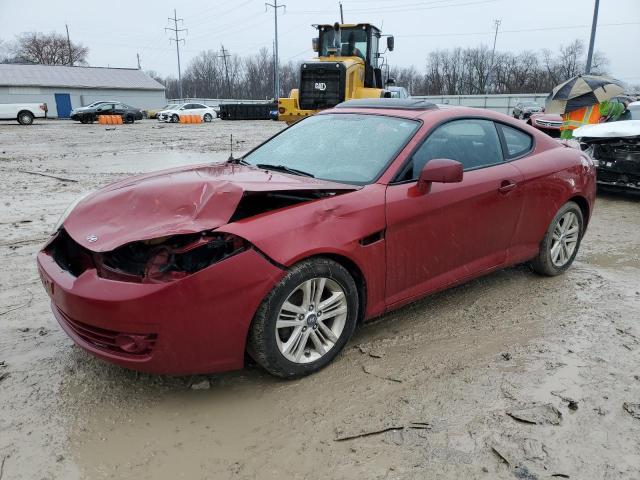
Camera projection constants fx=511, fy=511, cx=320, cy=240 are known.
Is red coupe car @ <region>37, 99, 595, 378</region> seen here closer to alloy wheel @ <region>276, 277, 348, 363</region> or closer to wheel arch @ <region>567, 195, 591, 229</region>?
alloy wheel @ <region>276, 277, 348, 363</region>

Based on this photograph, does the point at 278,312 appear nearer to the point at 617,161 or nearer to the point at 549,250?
the point at 549,250

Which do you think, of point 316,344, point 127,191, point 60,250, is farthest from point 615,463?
point 60,250

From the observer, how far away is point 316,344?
9.68 feet

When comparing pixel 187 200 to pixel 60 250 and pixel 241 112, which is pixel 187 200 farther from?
pixel 241 112

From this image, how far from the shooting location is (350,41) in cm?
1516

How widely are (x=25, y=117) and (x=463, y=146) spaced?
104 ft

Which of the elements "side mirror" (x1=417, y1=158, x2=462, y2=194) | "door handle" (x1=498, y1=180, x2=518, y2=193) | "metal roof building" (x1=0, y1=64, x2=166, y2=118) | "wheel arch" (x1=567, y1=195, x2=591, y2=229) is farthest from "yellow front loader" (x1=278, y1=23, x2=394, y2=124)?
"metal roof building" (x1=0, y1=64, x2=166, y2=118)

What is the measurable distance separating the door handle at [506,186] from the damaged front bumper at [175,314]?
2009mm

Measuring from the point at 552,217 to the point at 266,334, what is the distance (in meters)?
2.89

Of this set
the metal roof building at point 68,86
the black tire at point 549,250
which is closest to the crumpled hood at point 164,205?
the black tire at point 549,250

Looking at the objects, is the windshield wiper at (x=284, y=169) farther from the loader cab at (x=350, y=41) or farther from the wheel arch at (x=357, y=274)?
the loader cab at (x=350, y=41)

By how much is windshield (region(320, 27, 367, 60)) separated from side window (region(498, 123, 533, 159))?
11611mm

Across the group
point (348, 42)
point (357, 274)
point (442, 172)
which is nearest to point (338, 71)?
point (348, 42)

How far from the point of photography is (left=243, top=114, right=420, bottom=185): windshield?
3.39 metres
